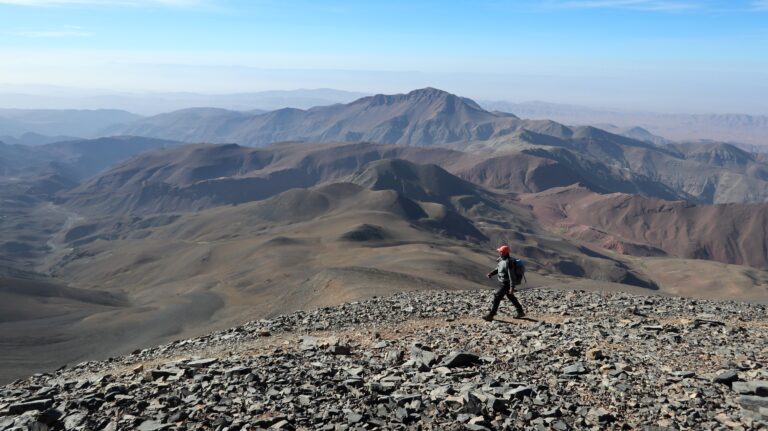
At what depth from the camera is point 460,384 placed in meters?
10.7

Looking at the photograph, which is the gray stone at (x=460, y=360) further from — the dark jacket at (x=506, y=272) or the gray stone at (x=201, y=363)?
the gray stone at (x=201, y=363)

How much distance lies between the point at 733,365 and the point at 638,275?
11318cm

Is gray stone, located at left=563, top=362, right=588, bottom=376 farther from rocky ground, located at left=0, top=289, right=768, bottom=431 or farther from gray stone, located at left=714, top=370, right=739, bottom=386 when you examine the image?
gray stone, located at left=714, top=370, right=739, bottom=386

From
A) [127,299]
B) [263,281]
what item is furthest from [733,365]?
[127,299]

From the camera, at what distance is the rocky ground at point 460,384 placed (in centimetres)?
929

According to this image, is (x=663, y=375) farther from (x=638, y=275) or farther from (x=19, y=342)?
(x=638, y=275)

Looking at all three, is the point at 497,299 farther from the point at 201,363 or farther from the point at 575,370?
the point at 201,363

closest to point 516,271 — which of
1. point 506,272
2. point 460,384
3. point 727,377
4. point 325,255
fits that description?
point 506,272

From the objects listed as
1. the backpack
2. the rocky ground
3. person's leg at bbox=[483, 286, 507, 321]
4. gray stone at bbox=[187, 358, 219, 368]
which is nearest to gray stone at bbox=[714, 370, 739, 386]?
the rocky ground

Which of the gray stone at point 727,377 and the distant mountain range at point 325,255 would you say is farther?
the distant mountain range at point 325,255

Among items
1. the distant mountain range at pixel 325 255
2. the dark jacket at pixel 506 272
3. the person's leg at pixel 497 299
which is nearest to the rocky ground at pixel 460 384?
the person's leg at pixel 497 299

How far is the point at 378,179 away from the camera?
→ 607 ft

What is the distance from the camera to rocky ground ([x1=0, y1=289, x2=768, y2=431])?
30.5 feet

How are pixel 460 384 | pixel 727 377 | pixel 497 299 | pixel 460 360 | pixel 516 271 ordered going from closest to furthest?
pixel 727 377
pixel 460 384
pixel 460 360
pixel 516 271
pixel 497 299
